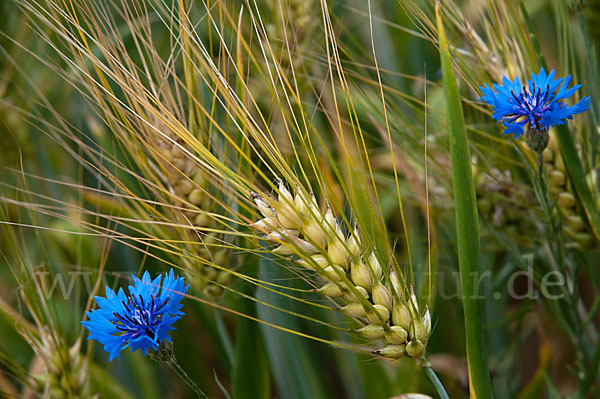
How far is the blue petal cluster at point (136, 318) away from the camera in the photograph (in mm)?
358

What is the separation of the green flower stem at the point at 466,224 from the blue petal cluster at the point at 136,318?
186 millimetres

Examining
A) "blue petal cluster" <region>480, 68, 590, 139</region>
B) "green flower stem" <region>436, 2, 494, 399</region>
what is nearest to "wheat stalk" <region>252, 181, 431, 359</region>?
"green flower stem" <region>436, 2, 494, 399</region>

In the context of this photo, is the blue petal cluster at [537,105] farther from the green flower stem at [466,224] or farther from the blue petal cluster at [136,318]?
the blue petal cluster at [136,318]

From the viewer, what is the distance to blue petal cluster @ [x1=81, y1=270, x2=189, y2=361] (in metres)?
0.36

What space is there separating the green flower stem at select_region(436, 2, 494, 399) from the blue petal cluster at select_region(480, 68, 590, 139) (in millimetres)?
77

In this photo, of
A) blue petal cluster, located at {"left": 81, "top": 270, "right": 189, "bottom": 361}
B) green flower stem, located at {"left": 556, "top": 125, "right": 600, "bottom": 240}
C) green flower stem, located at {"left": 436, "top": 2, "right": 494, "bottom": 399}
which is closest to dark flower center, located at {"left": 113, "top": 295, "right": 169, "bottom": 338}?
blue petal cluster, located at {"left": 81, "top": 270, "right": 189, "bottom": 361}

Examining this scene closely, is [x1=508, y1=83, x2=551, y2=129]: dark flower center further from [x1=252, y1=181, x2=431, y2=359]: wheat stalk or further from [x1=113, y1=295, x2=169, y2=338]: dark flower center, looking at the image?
[x1=113, y1=295, x2=169, y2=338]: dark flower center

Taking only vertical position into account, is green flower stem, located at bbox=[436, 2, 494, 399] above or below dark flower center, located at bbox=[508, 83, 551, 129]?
below

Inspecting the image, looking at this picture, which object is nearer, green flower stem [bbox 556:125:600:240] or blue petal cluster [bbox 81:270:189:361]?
blue petal cluster [bbox 81:270:189:361]

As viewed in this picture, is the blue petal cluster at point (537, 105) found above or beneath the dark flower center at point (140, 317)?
above

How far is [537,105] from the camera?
0.40 m

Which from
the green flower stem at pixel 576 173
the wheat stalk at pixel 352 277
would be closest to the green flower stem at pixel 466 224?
the wheat stalk at pixel 352 277

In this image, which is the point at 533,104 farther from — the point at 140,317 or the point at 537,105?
the point at 140,317

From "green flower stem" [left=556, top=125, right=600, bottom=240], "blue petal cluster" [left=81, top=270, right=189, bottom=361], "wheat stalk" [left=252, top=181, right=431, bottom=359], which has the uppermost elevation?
"green flower stem" [left=556, top=125, right=600, bottom=240]
